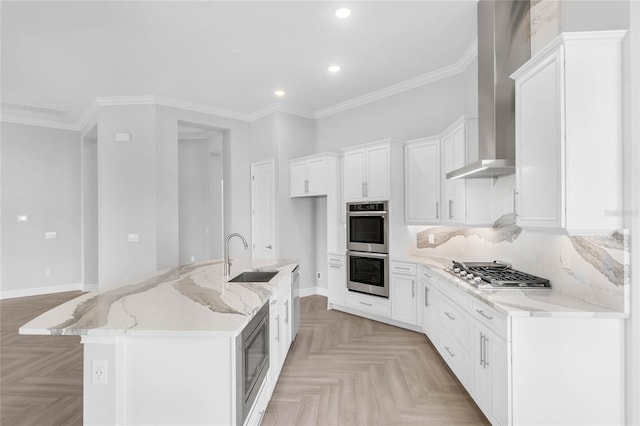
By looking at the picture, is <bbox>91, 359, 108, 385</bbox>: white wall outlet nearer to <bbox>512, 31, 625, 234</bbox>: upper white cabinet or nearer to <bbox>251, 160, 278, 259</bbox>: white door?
<bbox>512, 31, 625, 234</bbox>: upper white cabinet

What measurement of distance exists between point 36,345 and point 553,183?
513 cm

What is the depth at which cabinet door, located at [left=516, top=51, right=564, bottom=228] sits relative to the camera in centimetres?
197

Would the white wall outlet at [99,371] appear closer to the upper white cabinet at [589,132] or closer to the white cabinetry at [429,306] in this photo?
the upper white cabinet at [589,132]

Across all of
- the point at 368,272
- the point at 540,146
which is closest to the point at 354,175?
the point at 368,272

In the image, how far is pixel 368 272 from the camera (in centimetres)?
471

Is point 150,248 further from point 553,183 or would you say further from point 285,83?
point 553,183

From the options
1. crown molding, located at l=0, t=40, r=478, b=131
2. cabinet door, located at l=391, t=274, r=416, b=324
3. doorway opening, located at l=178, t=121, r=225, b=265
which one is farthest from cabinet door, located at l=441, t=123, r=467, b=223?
doorway opening, located at l=178, t=121, r=225, b=265

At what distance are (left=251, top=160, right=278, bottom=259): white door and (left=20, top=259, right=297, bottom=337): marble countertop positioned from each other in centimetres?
289

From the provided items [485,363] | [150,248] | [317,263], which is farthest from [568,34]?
[150,248]

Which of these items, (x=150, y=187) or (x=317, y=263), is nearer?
(x=150, y=187)

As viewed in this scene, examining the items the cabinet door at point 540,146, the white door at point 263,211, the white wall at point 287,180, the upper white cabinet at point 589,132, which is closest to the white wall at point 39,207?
the white door at point 263,211

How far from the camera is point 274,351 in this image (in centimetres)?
272

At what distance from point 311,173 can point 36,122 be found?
16.9ft

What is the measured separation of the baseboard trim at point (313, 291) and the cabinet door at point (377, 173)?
2.16m
